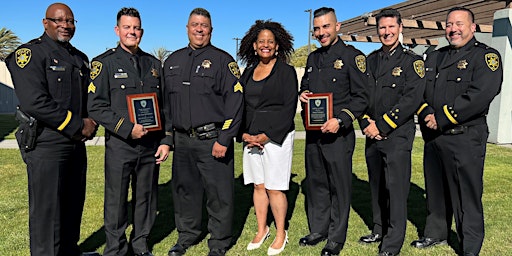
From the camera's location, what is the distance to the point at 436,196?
4.11 metres

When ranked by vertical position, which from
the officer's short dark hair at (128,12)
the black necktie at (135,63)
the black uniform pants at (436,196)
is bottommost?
the black uniform pants at (436,196)

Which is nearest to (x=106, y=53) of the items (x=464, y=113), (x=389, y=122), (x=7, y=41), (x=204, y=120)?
(x=204, y=120)

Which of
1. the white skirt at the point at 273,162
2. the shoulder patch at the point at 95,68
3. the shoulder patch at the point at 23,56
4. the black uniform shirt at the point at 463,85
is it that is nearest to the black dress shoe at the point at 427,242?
the black uniform shirt at the point at 463,85

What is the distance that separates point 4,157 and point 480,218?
9139mm

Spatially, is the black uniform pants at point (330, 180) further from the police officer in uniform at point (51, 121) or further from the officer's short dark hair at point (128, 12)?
the police officer in uniform at point (51, 121)

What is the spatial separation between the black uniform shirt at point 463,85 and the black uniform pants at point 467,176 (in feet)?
0.49

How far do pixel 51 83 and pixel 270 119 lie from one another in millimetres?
1883

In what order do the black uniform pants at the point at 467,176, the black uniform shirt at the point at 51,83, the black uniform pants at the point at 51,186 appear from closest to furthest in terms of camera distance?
the black uniform shirt at the point at 51,83 → the black uniform pants at the point at 51,186 → the black uniform pants at the point at 467,176

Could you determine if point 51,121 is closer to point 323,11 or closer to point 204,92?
point 204,92

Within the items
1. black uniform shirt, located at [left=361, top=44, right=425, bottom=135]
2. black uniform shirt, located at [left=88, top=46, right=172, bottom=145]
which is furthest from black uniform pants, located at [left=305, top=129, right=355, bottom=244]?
black uniform shirt, located at [left=88, top=46, right=172, bottom=145]

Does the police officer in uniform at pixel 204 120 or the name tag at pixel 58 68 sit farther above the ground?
the name tag at pixel 58 68

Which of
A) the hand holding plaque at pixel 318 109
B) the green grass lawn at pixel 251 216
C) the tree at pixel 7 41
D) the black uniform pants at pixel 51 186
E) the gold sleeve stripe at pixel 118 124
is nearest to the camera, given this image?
the black uniform pants at pixel 51 186

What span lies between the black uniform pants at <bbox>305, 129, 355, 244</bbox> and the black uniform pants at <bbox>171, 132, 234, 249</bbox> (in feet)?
2.76

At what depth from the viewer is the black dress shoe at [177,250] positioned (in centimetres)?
396
